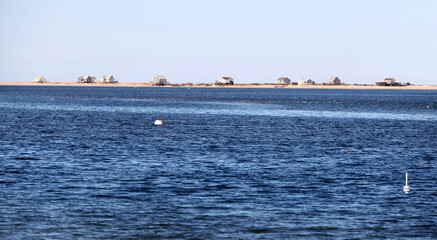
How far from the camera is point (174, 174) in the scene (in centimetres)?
3488

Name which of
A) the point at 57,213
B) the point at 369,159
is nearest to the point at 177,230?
the point at 57,213

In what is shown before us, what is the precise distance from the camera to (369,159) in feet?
144

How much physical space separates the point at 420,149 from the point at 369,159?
9.67 m

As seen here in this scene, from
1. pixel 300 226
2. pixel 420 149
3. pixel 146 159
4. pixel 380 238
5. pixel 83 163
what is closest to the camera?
pixel 380 238

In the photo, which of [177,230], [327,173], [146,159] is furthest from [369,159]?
[177,230]

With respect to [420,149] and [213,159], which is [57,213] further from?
[420,149]

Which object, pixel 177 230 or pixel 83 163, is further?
pixel 83 163

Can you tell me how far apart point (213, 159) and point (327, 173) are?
9407mm

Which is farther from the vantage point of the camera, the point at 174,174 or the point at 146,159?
the point at 146,159

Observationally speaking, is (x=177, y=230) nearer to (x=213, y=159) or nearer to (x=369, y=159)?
(x=213, y=159)

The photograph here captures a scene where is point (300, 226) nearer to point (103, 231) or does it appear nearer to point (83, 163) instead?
point (103, 231)

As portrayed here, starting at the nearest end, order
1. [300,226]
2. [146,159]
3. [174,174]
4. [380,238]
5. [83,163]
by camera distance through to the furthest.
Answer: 1. [380,238]
2. [300,226]
3. [174,174]
4. [83,163]
5. [146,159]

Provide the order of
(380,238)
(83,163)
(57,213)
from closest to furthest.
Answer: (380,238)
(57,213)
(83,163)

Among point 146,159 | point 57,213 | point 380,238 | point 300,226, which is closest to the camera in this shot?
point 380,238
